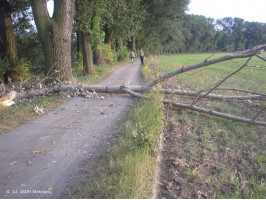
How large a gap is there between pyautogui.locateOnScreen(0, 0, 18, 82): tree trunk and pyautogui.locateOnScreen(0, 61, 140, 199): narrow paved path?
10.3 meters

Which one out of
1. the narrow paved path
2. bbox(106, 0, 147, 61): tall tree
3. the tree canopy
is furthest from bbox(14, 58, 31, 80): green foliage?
the narrow paved path

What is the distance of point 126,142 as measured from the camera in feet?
11.0

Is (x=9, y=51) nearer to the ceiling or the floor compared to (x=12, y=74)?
nearer to the ceiling

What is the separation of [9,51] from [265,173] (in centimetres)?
1545

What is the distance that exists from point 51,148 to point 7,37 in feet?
41.9

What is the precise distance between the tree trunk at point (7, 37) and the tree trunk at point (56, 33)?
24.4 feet

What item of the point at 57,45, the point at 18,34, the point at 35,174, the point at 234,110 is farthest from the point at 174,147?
the point at 18,34

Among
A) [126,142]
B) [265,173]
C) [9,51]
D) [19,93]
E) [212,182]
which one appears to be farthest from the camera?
[9,51]

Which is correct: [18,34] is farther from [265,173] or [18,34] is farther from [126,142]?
[265,173]

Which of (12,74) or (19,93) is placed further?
(12,74)

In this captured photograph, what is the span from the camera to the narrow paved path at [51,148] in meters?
2.58

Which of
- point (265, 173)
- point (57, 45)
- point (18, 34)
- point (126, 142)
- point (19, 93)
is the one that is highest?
point (18, 34)

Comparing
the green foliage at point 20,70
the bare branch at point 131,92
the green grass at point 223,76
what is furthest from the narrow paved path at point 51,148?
the green foliage at point 20,70

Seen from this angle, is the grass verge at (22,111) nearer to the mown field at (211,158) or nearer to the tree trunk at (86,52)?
the mown field at (211,158)
